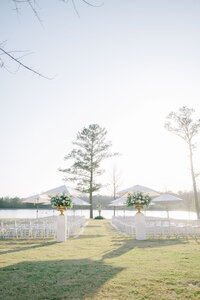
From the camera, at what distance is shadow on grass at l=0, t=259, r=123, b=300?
338 cm

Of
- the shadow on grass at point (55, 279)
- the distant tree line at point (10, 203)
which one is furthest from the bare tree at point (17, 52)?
the distant tree line at point (10, 203)

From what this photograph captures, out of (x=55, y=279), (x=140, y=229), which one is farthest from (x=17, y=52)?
(x=140, y=229)

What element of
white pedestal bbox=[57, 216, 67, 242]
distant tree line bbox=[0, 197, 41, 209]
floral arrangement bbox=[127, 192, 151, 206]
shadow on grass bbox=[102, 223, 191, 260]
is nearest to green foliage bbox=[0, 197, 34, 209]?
distant tree line bbox=[0, 197, 41, 209]

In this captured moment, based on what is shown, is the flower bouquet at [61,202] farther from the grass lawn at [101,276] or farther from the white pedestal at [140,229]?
the grass lawn at [101,276]

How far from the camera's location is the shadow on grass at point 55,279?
338cm

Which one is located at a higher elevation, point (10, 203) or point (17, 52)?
point (17, 52)

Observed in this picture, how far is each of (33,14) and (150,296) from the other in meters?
4.63

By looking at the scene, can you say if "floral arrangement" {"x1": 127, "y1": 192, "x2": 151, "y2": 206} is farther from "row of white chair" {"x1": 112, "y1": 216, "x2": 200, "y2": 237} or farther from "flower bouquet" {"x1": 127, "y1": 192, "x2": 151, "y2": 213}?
"row of white chair" {"x1": 112, "y1": 216, "x2": 200, "y2": 237}

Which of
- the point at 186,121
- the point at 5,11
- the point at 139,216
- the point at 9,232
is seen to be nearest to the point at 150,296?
the point at 5,11

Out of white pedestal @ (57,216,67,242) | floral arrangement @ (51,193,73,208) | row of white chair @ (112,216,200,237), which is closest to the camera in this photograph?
white pedestal @ (57,216,67,242)

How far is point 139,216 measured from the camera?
982cm

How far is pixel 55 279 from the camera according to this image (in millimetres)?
4078

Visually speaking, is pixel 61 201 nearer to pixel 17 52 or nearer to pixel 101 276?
pixel 101 276

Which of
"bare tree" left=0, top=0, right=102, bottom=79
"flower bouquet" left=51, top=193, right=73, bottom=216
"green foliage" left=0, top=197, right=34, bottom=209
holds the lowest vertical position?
"green foliage" left=0, top=197, right=34, bottom=209
